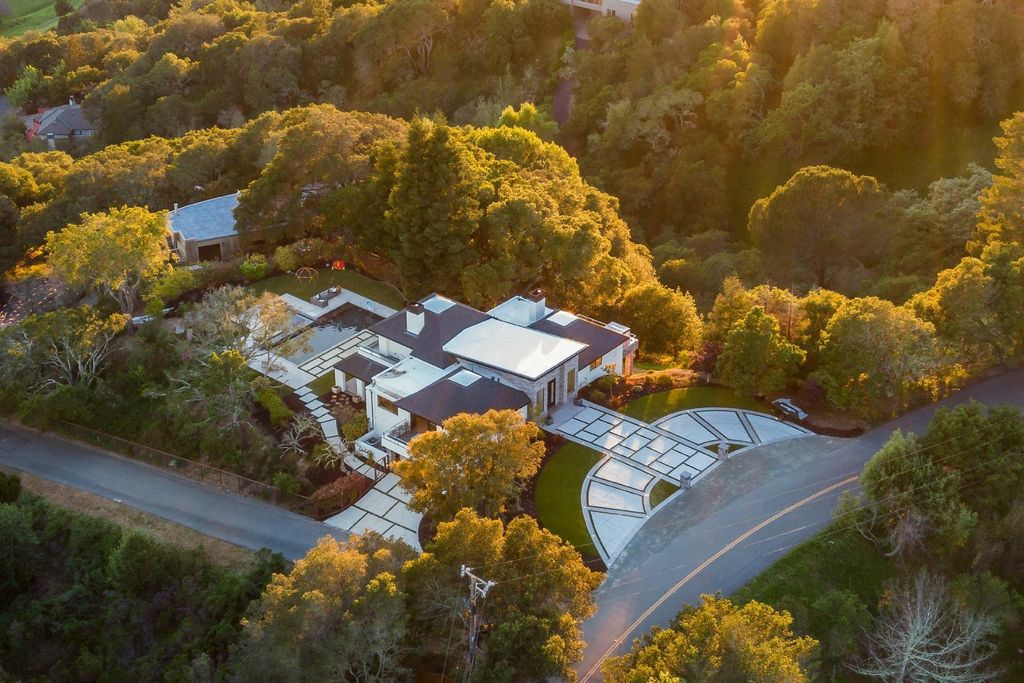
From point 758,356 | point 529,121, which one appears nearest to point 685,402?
point 758,356

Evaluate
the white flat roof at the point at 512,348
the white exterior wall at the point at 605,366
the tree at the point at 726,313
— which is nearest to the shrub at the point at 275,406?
the white flat roof at the point at 512,348

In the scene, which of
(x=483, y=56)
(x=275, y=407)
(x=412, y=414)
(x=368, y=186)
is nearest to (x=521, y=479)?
(x=412, y=414)

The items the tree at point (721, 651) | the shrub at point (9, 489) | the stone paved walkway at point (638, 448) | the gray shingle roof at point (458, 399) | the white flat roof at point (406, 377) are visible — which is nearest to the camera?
the tree at point (721, 651)

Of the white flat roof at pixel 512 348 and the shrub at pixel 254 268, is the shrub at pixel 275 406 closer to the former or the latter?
the white flat roof at pixel 512 348

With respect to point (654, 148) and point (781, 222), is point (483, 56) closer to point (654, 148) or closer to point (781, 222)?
point (654, 148)

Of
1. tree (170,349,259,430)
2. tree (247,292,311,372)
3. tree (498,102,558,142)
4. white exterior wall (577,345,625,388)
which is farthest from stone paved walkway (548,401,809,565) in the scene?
tree (498,102,558,142)

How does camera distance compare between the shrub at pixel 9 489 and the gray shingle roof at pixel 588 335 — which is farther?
the gray shingle roof at pixel 588 335
